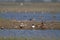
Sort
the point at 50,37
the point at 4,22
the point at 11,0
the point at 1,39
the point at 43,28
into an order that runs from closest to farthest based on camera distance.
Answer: the point at 1,39 → the point at 50,37 → the point at 43,28 → the point at 4,22 → the point at 11,0

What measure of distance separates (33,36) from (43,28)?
4.58 metres

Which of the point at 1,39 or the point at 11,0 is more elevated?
the point at 1,39

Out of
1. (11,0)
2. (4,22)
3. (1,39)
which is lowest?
(11,0)

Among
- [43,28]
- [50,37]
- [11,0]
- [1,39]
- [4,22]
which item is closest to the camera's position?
[1,39]

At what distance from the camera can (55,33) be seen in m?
27.5

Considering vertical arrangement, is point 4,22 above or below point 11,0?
above

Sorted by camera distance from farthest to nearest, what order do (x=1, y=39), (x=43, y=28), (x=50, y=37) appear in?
(x=43, y=28) → (x=50, y=37) → (x=1, y=39)

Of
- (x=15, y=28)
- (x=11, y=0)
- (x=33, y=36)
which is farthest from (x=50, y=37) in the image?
(x=11, y=0)

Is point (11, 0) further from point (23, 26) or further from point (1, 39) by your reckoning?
point (1, 39)

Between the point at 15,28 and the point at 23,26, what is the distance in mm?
1117

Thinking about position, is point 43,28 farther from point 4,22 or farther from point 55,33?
point 4,22

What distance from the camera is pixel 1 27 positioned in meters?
30.8

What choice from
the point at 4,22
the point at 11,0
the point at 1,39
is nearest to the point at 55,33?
the point at 1,39

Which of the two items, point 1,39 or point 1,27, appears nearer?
point 1,39
